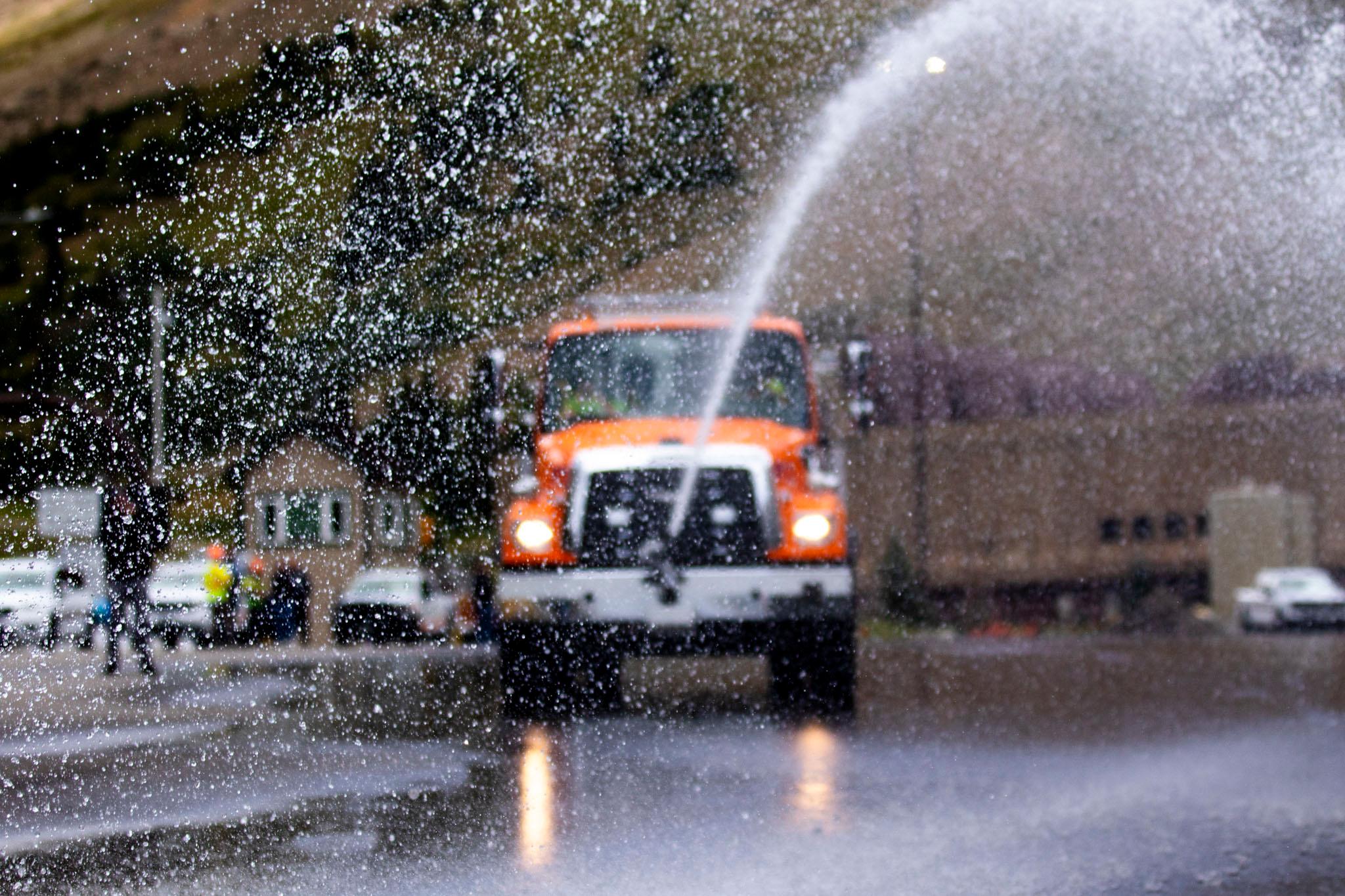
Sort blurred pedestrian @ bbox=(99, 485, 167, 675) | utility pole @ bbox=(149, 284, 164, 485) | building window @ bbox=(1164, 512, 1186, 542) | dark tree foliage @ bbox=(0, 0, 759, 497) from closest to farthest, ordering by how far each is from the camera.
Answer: blurred pedestrian @ bbox=(99, 485, 167, 675) → dark tree foliage @ bbox=(0, 0, 759, 497) → utility pole @ bbox=(149, 284, 164, 485) → building window @ bbox=(1164, 512, 1186, 542)

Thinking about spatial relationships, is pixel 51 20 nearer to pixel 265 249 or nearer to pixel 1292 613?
pixel 265 249

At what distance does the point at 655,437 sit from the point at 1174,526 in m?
27.4

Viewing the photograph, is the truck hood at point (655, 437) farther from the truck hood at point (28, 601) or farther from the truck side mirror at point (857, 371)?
the truck hood at point (28, 601)

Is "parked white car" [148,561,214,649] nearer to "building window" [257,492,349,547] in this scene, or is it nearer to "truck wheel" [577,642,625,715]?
"building window" [257,492,349,547]

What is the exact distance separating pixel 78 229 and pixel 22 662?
581 centimetres

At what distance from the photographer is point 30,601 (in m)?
14.5

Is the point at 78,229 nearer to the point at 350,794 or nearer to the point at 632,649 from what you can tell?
the point at 632,649

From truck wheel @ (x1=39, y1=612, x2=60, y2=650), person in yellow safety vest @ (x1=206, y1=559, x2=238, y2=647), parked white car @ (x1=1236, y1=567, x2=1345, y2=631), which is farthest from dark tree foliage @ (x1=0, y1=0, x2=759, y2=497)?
parked white car @ (x1=1236, y1=567, x2=1345, y2=631)

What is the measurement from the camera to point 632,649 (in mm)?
8234

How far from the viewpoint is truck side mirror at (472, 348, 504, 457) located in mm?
8055

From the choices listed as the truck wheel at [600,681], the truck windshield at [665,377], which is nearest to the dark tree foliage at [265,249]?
the truck windshield at [665,377]

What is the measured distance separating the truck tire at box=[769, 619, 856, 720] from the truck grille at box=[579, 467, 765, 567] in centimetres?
51

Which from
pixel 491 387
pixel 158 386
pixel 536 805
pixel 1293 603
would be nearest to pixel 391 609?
pixel 158 386

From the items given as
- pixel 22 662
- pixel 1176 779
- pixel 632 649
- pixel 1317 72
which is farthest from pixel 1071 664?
pixel 22 662
